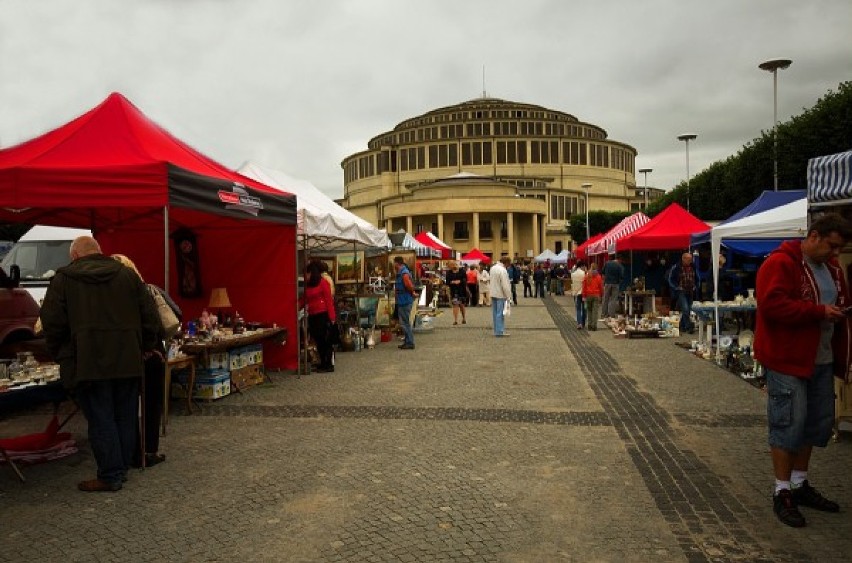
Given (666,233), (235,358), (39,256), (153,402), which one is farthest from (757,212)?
(39,256)

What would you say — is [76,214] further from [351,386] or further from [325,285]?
[351,386]

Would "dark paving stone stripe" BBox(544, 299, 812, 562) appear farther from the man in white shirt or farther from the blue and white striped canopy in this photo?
the man in white shirt

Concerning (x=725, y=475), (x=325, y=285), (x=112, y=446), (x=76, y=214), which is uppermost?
(x=76, y=214)

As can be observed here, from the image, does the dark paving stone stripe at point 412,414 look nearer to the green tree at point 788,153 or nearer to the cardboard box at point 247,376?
the cardboard box at point 247,376

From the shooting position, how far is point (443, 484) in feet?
16.4

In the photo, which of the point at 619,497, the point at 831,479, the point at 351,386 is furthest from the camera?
the point at 351,386

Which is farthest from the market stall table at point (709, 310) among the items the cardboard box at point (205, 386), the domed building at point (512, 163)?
the domed building at point (512, 163)

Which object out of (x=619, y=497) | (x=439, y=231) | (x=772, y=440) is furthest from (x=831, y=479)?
(x=439, y=231)

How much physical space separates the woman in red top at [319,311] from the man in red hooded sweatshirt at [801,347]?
7.28 m

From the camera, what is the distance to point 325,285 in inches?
420

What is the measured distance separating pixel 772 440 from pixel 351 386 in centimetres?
595

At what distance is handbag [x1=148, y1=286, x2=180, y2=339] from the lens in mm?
5770

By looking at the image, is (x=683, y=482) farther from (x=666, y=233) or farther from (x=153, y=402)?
(x=666, y=233)

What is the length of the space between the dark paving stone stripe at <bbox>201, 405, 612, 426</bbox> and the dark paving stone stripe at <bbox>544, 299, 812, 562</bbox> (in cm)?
40
